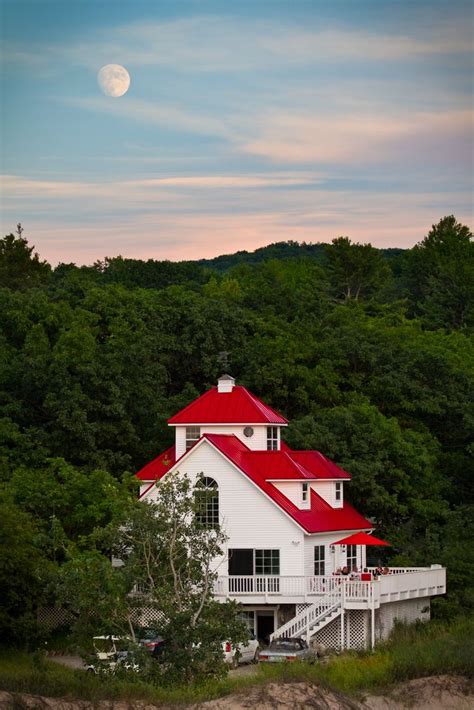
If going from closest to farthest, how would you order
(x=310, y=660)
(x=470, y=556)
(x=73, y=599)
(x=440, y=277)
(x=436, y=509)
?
(x=73, y=599) → (x=310, y=660) → (x=470, y=556) → (x=436, y=509) → (x=440, y=277)

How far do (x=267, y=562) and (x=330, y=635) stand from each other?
3.70 meters

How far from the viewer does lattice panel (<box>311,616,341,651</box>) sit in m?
55.4

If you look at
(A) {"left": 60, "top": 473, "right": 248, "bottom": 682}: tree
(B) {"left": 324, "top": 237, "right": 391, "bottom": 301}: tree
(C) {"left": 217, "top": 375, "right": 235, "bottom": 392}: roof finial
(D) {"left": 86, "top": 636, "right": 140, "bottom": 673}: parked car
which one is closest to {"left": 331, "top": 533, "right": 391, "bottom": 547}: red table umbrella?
(C) {"left": 217, "top": 375, "right": 235, "bottom": 392}: roof finial

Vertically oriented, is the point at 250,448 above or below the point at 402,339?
below

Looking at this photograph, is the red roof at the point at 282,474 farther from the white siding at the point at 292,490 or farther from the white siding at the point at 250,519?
the white siding at the point at 250,519

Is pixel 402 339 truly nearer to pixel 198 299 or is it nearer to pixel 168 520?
pixel 198 299

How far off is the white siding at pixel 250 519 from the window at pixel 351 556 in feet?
14.3

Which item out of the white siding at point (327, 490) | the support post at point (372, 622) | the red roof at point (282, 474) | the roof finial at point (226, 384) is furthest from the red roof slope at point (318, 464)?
the support post at point (372, 622)

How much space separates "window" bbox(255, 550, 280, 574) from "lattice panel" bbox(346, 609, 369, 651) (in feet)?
10.9

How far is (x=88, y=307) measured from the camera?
255 ft

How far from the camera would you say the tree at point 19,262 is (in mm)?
123250

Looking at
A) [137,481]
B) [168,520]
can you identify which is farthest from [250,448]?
[168,520]

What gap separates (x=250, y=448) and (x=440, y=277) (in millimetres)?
72082

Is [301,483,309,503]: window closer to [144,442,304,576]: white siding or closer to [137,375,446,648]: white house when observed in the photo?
[137,375,446,648]: white house
